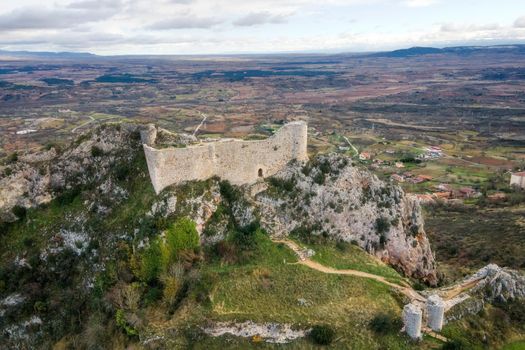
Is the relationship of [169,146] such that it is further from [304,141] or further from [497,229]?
[497,229]

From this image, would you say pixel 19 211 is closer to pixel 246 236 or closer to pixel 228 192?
pixel 228 192

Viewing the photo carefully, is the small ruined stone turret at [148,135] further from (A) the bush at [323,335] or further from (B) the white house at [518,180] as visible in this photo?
(B) the white house at [518,180]

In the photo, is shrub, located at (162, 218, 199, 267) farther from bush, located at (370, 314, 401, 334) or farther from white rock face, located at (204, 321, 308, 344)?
bush, located at (370, 314, 401, 334)

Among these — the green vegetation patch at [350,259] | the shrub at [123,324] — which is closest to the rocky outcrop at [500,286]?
the green vegetation patch at [350,259]

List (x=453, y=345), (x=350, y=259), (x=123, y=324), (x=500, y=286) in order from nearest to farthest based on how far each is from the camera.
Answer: (x=453, y=345) → (x=123, y=324) → (x=500, y=286) → (x=350, y=259)

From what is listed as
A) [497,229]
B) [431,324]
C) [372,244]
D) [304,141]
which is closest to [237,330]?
[431,324]

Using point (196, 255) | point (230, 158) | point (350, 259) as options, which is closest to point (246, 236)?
point (196, 255)
